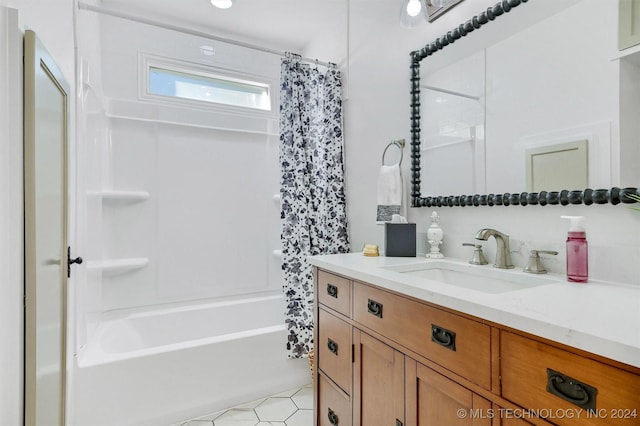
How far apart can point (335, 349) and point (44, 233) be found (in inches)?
46.7

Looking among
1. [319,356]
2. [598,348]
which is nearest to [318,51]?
[319,356]

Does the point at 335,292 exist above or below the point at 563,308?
below

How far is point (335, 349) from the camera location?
145 centimetres

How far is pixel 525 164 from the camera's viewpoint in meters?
1.27

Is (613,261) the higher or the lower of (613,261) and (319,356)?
the higher

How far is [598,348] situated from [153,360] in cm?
198

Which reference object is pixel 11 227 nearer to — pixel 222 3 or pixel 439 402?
pixel 439 402

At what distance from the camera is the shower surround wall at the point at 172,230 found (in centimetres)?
187

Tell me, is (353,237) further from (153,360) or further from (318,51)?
(318,51)

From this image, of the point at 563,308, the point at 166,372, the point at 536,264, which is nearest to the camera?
the point at 563,308

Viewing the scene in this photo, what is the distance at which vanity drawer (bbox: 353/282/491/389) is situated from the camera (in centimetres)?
79

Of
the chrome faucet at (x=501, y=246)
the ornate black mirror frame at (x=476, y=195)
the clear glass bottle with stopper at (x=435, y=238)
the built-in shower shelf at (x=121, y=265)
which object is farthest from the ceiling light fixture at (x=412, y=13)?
the built-in shower shelf at (x=121, y=265)

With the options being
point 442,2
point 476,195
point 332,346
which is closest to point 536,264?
point 476,195

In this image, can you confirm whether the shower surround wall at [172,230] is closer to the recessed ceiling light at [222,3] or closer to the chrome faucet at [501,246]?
the recessed ceiling light at [222,3]
